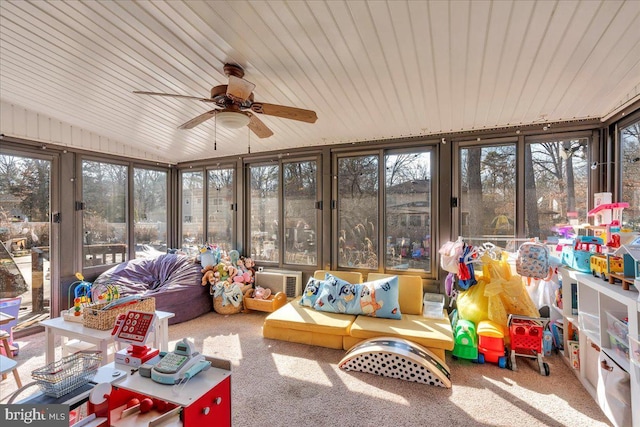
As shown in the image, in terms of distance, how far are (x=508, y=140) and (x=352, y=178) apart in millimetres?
1890

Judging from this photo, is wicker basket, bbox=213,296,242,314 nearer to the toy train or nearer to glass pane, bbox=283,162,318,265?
glass pane, bbox=283,162,318,265

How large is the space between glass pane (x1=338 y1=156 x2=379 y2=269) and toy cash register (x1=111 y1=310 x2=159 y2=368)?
2853 mm

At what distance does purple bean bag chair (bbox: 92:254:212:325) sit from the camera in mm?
3668

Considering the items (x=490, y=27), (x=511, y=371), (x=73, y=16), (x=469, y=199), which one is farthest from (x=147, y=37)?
(x=511, y=371)

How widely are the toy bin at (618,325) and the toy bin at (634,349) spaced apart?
0.46 feet

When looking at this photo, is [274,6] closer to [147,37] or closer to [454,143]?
[147,37]

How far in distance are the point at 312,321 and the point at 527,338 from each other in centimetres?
197

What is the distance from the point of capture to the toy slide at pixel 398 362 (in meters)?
2.30

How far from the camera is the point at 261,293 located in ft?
13.4

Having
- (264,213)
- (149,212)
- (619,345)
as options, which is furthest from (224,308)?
(619,345)

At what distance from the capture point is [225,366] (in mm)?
1428

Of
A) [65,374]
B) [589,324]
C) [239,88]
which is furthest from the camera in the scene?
[589,324]

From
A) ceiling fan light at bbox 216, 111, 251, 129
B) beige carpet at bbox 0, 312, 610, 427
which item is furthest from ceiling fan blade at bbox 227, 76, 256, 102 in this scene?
beige carpet at bbox 0, 312, 610, 427

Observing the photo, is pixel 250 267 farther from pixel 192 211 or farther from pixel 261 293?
pixel 192 211
